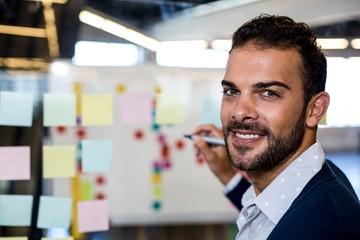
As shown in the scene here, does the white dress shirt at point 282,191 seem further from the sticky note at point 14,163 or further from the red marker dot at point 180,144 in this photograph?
the red marker dot at point 180,144

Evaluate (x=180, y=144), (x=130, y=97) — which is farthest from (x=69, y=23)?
(x=180, y=144)

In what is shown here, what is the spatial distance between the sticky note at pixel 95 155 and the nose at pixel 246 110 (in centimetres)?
57

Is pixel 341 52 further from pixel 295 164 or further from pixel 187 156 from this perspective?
pixel 295 164

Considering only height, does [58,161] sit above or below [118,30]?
below

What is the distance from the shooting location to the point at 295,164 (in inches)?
37.9

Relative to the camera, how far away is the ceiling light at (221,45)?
1733 mm

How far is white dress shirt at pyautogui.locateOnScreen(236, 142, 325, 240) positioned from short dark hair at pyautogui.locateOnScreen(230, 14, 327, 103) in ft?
0.38

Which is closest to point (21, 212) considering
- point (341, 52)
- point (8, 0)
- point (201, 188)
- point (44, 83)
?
point (44, 83)

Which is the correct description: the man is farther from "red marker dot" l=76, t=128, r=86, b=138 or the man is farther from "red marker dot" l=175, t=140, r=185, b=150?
"red marker dot" l=175, t=140, r=185, b=150

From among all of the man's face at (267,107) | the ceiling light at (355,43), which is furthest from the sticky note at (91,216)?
the ceiling light at (355,43)

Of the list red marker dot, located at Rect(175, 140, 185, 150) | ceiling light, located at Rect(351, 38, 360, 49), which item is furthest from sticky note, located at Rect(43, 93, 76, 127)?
ceiling light, located at Rect(351, 38, 360, 49)

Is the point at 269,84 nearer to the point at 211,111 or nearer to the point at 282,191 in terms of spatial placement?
the point at 282,191

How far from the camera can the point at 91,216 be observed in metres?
1.41

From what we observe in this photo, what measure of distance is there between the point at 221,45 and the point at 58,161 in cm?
72
